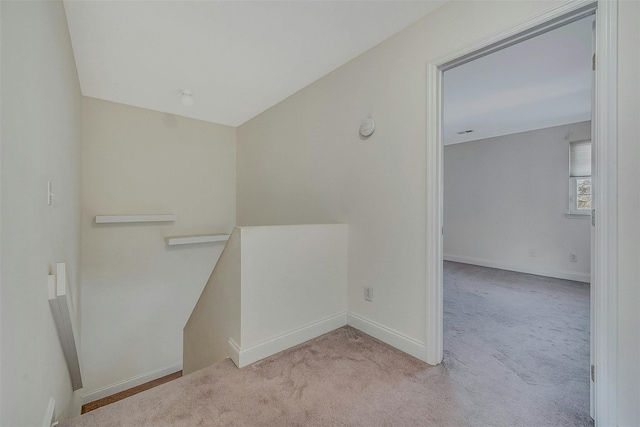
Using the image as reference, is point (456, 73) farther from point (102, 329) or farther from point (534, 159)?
point (102, 329)

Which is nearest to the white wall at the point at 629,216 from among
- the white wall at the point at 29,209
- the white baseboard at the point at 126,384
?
the white wall at the point at 29,209

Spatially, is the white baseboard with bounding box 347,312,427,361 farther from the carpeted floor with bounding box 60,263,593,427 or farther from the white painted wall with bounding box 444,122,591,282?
the white painted wall with bounding box 444,122,591,282

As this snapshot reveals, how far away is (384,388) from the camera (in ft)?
5.09

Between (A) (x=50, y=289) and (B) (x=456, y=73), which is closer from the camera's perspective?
(A) (x=50, y=289)

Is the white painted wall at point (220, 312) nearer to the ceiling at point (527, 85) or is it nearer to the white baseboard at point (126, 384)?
the white baseboard at point (126, 384)

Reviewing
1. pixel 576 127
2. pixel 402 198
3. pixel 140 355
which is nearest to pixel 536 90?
pixel 576 127

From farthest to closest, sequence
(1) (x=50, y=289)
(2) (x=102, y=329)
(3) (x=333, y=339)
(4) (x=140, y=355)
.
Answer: (4) (x=140, y=355), (2) (x=102, y=329), (3) (x=333, y=339), (1) (x=50, y=289)

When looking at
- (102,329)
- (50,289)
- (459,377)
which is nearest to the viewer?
(50,289)

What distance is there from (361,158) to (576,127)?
4123 millimetres

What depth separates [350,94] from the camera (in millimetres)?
2371

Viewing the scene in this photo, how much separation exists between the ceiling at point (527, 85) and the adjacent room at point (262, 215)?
9 cm

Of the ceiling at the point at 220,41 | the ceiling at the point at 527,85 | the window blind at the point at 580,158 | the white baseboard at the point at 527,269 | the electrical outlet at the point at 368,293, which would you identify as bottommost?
the white baseboard at the point at 527,269

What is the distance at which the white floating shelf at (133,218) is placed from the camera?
304 centimetres

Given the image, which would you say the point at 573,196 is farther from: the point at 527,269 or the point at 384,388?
the point at 384,388
